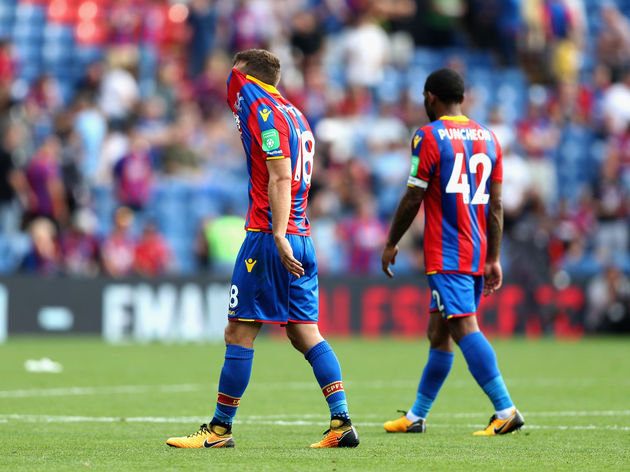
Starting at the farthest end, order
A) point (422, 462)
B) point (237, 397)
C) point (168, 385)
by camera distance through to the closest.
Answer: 1. point (168, 385)
2. point (237, 397)
3. point (422, 462)

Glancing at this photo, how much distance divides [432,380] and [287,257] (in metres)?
1.88

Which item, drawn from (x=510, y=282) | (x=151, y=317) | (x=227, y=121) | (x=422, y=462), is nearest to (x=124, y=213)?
(x=151, y=317)

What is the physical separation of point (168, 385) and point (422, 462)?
18.8 feet

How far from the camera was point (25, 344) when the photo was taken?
1728 cm

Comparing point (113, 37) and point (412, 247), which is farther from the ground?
point (113, 37)

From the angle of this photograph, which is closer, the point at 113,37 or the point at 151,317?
the point at 151,317

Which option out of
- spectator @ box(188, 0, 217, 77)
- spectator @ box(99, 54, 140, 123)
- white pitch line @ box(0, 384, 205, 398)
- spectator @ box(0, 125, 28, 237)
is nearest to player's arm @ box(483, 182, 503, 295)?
white pitch line @ box(0, 384, 205, 398)

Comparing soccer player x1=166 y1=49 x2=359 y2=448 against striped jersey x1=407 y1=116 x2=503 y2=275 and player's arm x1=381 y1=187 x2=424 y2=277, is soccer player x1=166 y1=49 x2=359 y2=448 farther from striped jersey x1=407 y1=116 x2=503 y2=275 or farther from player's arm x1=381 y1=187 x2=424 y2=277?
striped jersey x1=407 y1=116 x2=503 y2=275

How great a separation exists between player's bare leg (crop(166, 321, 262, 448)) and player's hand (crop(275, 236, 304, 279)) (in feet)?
1.44

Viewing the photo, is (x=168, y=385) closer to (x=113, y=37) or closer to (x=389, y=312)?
(x=389, y=312)

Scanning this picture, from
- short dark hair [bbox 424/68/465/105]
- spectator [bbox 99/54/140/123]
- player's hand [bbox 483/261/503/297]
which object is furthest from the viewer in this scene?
spectator [bbox 99/54/140/123]

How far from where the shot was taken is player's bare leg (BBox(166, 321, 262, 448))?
22.5 ft

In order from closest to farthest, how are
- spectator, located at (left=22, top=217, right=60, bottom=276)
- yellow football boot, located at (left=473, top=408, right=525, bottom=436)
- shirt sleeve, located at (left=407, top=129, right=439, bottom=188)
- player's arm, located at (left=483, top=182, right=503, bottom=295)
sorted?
yellow football boot, located at (left=473, top=408, right=525, bottom=436)
shirt sleeve, located at (left=407, top=129, right=439, bottom=188)
player's arm, located at (left=483, top=182, right=503, bottom=295)
spectator, located at (left=22, top=217, right=60, bottom=276)

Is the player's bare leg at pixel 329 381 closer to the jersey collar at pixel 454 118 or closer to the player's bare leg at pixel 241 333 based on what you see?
the player's bare leg at pixel 241 333
